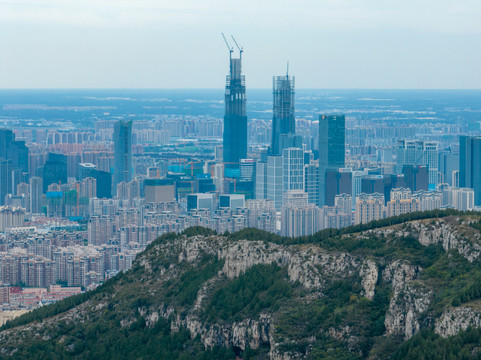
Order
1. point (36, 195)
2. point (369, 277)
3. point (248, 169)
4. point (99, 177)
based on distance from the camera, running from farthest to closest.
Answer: point (248, 169) → point (99, 177) → point (36, 195) → point (369, 277)

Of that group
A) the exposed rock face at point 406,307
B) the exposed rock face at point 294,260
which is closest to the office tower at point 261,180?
the exposed rock face at point 294,260

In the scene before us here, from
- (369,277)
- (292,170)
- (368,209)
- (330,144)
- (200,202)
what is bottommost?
(200,202)

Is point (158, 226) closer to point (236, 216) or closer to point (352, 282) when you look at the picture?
point (236, 216)

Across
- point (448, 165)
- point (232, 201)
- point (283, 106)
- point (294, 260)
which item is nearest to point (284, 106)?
point (283, 106)

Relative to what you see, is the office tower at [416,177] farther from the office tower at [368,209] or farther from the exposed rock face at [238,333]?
the exposed rock face at [238,333]

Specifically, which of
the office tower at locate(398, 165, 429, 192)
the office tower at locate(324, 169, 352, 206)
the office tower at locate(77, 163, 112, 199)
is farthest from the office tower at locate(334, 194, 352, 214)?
the office tower at locate(77, 163, 112, 199)

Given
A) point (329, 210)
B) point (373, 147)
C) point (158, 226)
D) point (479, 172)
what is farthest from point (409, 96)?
point (158, 226)

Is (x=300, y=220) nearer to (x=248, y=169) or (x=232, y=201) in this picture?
(x=232, y=201)
